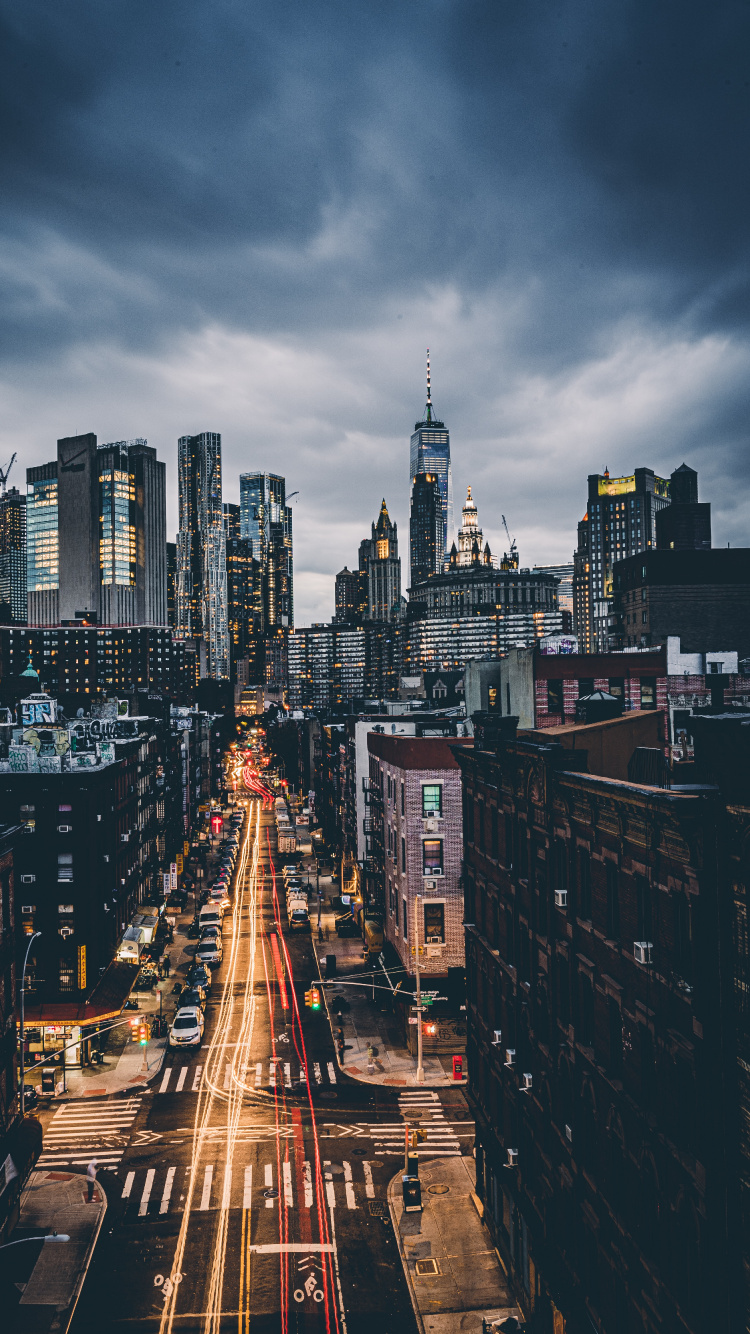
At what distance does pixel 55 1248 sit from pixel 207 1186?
6296mm

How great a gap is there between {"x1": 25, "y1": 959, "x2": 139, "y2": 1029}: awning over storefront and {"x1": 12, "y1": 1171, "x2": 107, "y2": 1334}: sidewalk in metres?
11.6

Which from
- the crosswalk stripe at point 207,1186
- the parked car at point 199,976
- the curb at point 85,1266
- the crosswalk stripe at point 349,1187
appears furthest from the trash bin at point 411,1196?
the parked car at point 199,976

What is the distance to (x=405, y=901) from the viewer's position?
179 feet

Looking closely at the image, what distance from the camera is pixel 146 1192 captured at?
36375mm

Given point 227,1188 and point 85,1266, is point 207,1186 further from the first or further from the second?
point 85,1266

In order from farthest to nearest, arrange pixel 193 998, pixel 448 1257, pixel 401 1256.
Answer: pixel 193 998 < pixel 448 1257 < pixel 401 1256

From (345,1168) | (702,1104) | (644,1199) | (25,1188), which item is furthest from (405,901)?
(702,1104)

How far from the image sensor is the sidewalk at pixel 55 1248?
28.9 meters

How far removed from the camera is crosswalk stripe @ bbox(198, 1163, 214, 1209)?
35219 millimetres

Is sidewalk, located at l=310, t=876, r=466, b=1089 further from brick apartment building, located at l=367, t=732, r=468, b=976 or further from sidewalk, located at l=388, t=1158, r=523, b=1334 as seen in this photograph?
sidewalk, located at l=388, t=1158, r=523, b=1334

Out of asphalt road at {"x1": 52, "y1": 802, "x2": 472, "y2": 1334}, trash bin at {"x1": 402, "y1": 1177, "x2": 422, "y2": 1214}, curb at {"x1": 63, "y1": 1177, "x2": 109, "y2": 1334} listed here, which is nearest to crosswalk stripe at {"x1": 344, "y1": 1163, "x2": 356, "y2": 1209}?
asphalt road at {"x1": 52, "y1": 802, "x2": 472, "y2": 1334}

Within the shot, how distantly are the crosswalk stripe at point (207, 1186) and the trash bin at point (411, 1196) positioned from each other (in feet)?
26.6

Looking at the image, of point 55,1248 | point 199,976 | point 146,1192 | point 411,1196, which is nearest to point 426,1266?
point 411,1196

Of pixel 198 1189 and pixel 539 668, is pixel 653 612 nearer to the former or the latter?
pixel 539 668
